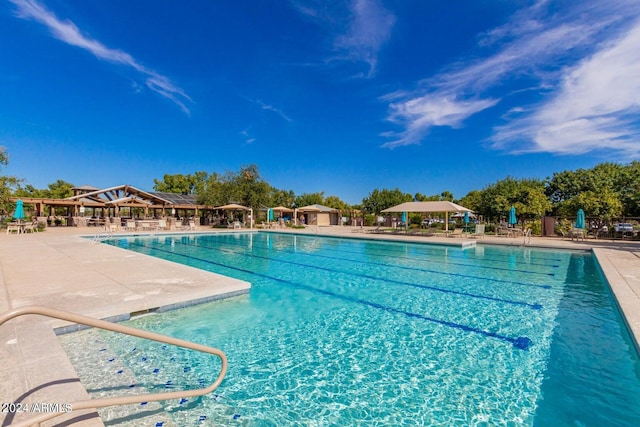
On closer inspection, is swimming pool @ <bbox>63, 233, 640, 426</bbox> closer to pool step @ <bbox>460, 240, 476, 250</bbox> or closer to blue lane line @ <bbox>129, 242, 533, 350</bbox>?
blue lane line @ <bbox>129, 242, 533, 350</bbox>

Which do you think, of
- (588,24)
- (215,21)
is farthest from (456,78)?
(215,21)

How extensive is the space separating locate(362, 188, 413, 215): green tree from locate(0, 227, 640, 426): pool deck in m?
23.4

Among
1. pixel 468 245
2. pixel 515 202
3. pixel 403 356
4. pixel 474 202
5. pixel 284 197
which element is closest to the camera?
pixel 403 356

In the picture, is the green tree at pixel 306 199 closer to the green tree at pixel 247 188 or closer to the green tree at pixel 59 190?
the green tree at pixel 247 188

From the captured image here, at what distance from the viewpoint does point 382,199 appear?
33.8m

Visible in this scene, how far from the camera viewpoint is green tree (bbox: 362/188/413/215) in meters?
33.6

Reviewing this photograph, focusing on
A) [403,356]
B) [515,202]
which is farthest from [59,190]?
[515,202]

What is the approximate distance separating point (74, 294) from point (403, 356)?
5.52 meters

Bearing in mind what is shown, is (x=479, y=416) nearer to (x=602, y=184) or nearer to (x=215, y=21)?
(x=215, y=21)

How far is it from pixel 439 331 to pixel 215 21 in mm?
21703

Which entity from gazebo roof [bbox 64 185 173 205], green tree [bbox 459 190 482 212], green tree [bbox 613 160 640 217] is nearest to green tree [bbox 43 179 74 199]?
gazebo roof [bbox 64 185 173 205]

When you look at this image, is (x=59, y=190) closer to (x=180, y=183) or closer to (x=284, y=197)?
(x=180, y=183)

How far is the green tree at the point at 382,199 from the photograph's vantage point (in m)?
33.6

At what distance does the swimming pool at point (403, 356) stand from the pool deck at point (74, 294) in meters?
0.36
